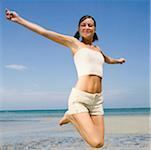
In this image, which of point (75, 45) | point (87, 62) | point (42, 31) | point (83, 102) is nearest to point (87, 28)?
point (75, 45)

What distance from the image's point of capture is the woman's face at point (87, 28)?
2.90m

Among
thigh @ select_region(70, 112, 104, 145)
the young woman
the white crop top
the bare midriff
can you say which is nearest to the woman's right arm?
the young woman

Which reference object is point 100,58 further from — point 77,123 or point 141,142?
point 141,142

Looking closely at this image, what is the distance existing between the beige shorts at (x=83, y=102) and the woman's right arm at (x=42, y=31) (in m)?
0.37

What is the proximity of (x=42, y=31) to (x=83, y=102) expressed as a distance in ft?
1.98

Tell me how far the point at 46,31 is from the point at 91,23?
1.21 ft

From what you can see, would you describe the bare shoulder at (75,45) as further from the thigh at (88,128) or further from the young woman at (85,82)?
the thigh at (88,128)

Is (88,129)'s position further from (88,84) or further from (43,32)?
(43,32)

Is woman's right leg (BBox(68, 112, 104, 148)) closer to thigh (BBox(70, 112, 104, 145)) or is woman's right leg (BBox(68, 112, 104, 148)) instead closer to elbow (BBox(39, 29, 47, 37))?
thigh (BBox(70, 112, 104, 145))

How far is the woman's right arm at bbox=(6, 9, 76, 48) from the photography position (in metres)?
2.71

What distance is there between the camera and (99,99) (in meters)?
2.94

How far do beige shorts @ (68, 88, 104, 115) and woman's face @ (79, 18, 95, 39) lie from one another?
439 mm

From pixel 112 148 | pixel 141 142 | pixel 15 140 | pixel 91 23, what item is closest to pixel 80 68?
pixel 91 23

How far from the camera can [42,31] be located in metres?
2.75
